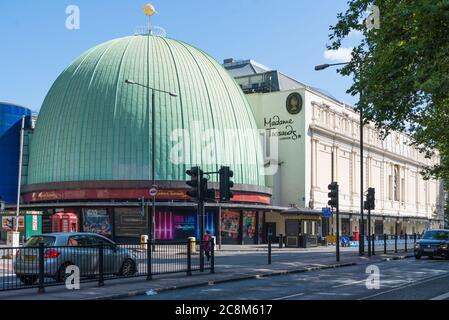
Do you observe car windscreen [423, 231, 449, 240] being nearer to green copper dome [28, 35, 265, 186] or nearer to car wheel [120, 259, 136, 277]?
car wheel [120, 259, 136, 277]

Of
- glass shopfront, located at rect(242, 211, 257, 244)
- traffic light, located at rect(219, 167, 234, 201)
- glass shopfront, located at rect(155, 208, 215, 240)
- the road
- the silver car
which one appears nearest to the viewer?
the road

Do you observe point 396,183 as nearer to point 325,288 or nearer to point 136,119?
point 136,119

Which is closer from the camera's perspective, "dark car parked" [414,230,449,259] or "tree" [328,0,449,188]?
"tree" [328,0,449,188]

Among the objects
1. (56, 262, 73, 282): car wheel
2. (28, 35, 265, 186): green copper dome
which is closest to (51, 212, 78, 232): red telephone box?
(28, 35, 265, 186): green copper dome

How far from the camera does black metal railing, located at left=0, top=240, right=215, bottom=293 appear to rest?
16594 mm

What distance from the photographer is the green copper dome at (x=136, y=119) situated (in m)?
55.0

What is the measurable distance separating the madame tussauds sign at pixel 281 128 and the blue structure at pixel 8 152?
2722 centimetres

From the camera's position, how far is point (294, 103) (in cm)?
6500

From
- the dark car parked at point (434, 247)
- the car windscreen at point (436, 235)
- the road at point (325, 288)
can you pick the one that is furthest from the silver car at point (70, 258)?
the car windscreen at point (436, 235)

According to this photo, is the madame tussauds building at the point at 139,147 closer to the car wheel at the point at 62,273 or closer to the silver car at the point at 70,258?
the silver car at the point at 70,258

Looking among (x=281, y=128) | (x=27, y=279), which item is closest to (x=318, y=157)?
(x=281, y=128)

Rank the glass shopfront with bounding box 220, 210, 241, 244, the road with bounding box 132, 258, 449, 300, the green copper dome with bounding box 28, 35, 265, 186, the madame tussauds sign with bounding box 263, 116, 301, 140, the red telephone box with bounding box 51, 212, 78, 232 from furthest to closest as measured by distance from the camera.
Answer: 1. the madame tussauds sign with bounding box 263, 116, 301, 140
2. the green copper dome with bounding box 28, 35, 265, 186
3. the glass shopfront with bounding box 220, 210, 241, 244
4. the red telephone box with bounding box 51, 212, 78, 232
5. the road with bounding box 132, 258, 449, 300

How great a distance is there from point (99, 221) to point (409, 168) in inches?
2335

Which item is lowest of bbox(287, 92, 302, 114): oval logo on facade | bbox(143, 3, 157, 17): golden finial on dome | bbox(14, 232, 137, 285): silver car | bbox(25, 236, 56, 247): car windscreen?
bbox(14, 232, 137, 285): silver car
